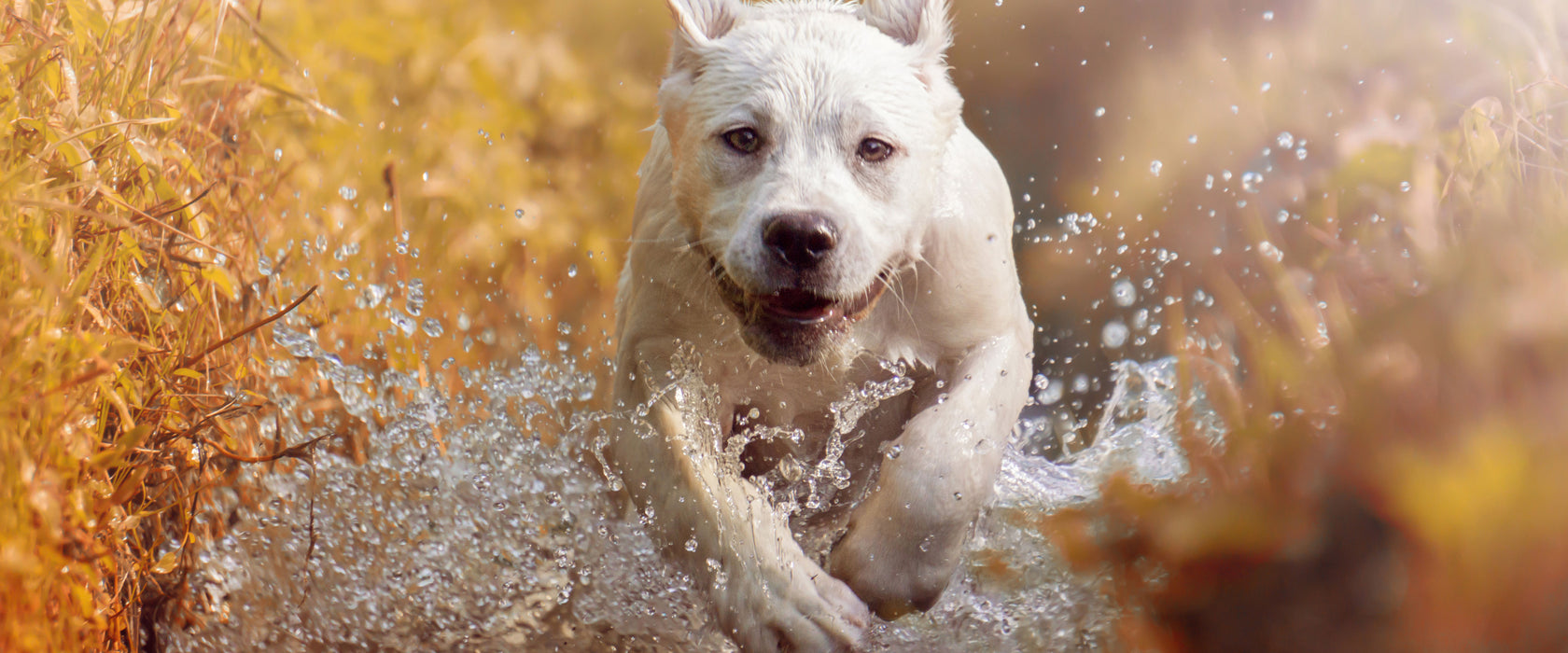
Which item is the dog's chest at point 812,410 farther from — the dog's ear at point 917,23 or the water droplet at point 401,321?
the water droplet at point 401,321

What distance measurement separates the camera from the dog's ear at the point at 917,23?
269 centimetres

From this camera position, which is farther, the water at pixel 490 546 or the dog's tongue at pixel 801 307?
the water at pixel 490 546

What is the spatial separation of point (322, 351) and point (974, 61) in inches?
92.2

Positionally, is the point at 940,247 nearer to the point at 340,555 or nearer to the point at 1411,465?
the point at 1411,465

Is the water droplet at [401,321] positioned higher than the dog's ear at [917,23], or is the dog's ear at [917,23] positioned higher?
the dog's ear at [917,23]

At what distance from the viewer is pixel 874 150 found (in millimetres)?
Result: 2426

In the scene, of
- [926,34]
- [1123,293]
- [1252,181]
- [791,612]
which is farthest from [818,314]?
[1123,293]

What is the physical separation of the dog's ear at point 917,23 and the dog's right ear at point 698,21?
14.3 inches

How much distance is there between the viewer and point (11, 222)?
189 centimetres

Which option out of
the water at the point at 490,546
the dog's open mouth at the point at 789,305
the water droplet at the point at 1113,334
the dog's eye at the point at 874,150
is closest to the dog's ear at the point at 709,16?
the dog's eye at the point at 874,150

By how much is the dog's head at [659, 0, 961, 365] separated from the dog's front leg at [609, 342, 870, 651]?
1.06ft

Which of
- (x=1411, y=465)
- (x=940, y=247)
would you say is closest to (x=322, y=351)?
(x=940, y=247)

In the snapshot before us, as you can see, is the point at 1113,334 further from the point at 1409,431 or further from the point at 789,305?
the point at 1409,431

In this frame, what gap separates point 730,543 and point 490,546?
1064mm
